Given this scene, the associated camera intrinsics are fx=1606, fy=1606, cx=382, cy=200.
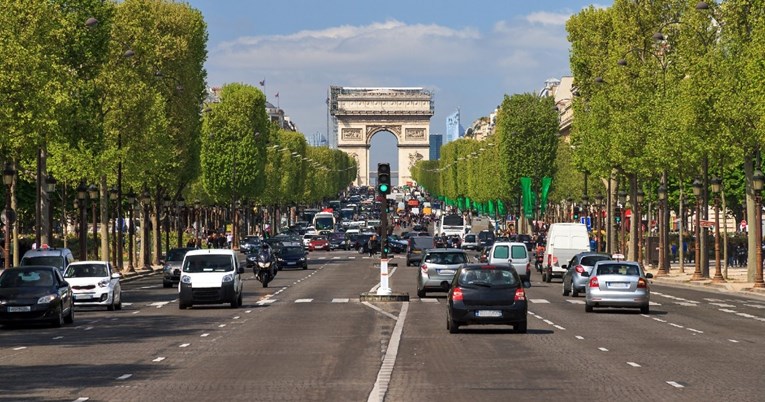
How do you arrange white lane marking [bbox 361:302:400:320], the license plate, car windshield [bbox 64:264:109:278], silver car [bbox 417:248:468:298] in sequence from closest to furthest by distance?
the license plate, white lane marking [bbox 361:302:400:320], car windshield [bbox 64:264:109:278], silver car [bbox 417:248:468:298]

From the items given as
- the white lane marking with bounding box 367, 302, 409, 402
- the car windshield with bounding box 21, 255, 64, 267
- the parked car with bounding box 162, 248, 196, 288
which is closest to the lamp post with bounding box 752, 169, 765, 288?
the parked car with bounding box 162, 248, 196, 288

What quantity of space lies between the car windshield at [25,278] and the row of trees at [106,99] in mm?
11700

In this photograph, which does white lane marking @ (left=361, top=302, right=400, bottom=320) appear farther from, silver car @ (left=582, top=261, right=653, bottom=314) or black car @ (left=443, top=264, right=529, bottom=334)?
black car @ (left=443, top=264, right=529, bottom=334)

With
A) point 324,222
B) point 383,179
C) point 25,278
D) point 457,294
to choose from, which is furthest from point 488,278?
point 324,222

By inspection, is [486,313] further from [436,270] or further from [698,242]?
[698,242]

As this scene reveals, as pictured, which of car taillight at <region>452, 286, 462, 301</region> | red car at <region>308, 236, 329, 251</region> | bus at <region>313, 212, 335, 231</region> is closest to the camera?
car taillight at <region>452, 286, 462, 301</region>

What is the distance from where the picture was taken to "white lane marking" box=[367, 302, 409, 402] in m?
19.5

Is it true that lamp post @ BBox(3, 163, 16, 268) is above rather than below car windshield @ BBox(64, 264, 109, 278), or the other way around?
above

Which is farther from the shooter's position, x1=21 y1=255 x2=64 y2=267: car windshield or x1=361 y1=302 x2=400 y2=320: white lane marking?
x1=21 y1=255 x2=64 y2=267: car windshield

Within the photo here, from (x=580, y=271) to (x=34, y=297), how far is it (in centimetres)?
2312

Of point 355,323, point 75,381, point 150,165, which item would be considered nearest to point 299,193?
point 150,165

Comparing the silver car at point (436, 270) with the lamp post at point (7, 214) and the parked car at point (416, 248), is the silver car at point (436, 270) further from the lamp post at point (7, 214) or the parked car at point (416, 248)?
the parked car at point (416, 248)

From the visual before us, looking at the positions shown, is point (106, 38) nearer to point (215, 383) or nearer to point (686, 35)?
point (686, 35)

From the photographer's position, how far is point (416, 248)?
9862cm
